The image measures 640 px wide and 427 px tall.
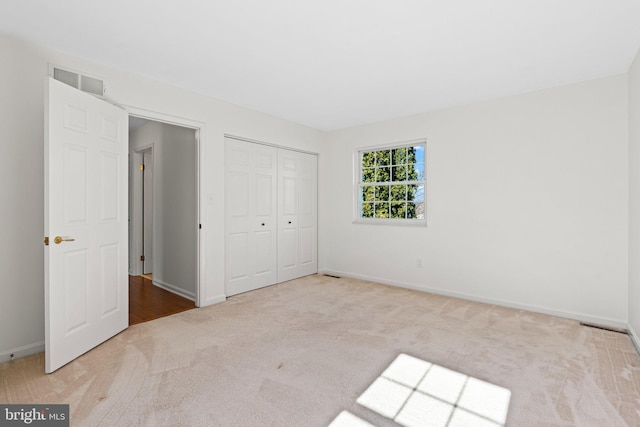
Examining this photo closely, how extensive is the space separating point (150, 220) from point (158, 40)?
3425mm

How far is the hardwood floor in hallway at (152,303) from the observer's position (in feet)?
10.9

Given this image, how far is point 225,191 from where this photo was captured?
3.91 meters

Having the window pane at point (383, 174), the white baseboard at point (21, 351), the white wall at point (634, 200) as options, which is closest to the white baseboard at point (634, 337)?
the white wall at point (634, 200)

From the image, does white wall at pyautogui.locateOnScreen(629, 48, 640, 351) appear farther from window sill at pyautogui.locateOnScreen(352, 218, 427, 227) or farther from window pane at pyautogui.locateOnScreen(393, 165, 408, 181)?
window pane at pyautogui.locateOnScreen(393, 165, 408, 181)

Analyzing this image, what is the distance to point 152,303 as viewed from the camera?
148 inches

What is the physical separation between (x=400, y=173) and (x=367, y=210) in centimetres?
81

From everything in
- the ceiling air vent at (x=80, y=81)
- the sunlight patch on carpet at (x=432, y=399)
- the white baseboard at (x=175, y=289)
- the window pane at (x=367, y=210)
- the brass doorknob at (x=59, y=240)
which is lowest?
the sunlight patch on carpet at (x=432, y=399)

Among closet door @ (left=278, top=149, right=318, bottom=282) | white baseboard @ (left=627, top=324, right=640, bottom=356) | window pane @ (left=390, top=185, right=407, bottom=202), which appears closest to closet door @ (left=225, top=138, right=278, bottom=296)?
closet door @ (left=278, top=149, right=318, bottom=282)

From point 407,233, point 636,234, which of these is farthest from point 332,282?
point 636,234

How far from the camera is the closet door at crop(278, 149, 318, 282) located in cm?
477

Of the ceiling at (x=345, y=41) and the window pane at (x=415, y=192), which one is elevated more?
the ceiling at (x=345, y=41)

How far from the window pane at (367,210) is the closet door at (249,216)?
4.91 ft

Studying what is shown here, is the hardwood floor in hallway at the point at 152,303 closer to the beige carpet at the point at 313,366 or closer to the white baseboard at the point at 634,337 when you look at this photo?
the beige carpet at the point at 313,366

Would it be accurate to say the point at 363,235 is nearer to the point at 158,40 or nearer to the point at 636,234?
the point at 636,234
